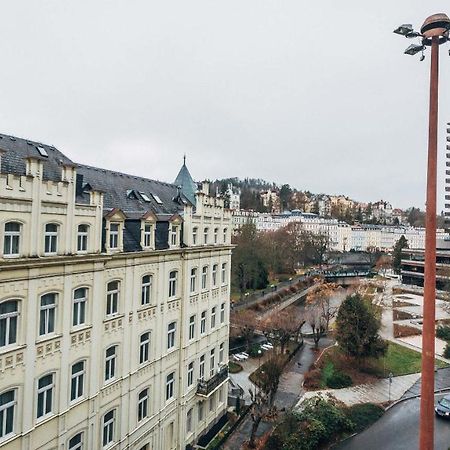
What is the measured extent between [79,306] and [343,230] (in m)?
137

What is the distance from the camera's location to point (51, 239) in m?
14.6

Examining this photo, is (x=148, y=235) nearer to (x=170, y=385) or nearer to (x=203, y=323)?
(x=203, y=323)

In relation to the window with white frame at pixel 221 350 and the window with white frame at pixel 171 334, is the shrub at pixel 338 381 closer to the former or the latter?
the window with white frame at pixel 221 350

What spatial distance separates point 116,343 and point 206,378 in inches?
380

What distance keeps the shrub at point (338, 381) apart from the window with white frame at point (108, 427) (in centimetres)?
2029

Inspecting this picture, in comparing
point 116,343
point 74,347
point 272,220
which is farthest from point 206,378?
point 272,220

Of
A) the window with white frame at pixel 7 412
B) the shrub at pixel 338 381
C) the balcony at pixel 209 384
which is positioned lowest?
the shrub at pixel 338 381

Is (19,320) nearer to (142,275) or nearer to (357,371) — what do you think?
(142,275)

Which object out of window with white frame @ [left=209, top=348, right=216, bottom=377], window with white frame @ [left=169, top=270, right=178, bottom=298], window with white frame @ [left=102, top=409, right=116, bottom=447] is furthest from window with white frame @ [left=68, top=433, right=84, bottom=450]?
window with white frame @ [left=209, top=348, right=216, bottom=377]

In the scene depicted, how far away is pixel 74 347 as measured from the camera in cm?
1563

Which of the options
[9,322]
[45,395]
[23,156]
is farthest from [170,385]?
[23,156]

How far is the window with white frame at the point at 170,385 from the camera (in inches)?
872

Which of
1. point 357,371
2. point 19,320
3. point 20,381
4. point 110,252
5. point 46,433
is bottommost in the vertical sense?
point 357,371

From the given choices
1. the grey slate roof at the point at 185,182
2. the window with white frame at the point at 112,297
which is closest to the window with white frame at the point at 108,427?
the window with white frame at the point at 112,297
